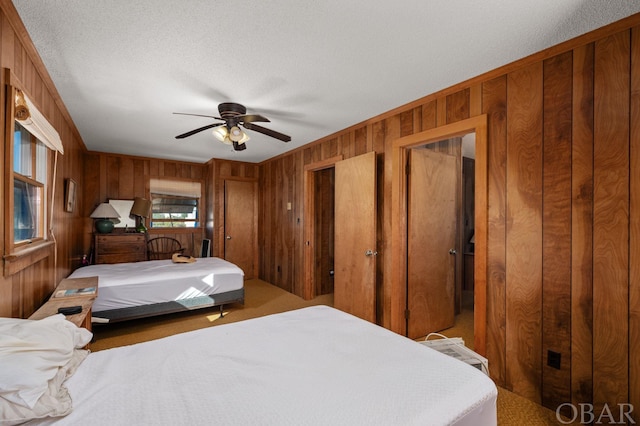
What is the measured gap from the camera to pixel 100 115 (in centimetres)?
320

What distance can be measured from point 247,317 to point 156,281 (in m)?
1.16

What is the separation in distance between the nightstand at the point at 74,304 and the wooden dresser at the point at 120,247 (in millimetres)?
2031

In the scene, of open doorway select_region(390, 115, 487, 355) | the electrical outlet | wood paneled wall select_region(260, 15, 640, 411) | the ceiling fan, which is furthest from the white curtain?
the electrical outlet

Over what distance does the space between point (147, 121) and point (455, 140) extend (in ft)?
12.3

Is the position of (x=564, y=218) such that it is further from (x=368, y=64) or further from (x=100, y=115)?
(x=100, y=115)

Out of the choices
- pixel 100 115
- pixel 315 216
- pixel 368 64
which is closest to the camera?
pixel 368 64

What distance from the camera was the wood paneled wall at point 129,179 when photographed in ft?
16.5

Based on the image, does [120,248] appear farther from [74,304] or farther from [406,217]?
[406,217]

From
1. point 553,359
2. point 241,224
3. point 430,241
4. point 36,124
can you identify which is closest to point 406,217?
point 430,241

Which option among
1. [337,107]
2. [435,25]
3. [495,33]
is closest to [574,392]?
[495,33]

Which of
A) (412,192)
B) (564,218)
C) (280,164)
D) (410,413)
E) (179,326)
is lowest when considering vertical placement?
(179,326)

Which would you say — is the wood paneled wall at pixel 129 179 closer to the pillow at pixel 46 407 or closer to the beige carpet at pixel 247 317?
the beige carpet at pixel 247 317

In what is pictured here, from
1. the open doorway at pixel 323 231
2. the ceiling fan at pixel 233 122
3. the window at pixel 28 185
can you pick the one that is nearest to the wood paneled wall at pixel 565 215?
the ceiling fan at pixel 233 122

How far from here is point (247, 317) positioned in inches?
144
